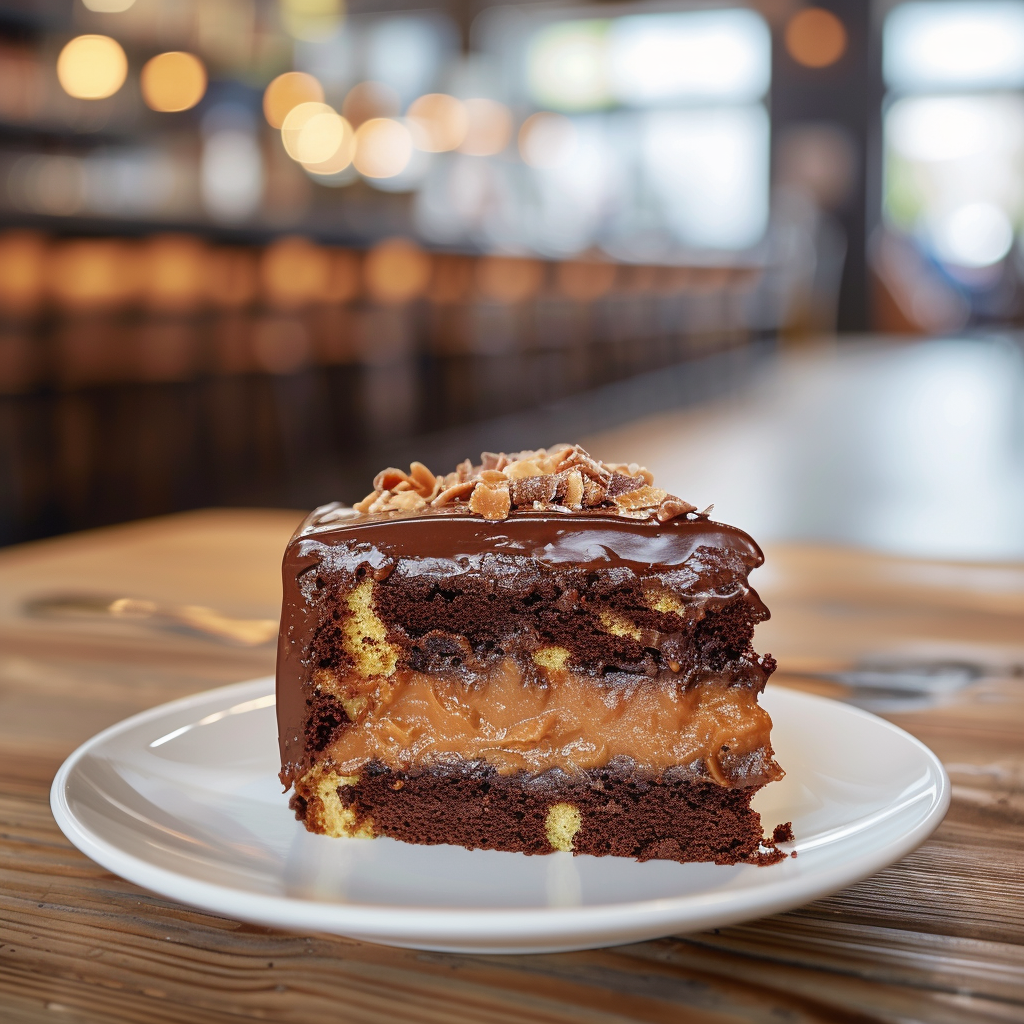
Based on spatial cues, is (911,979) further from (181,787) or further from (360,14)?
(360,14)

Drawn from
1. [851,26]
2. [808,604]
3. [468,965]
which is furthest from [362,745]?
[851,26]

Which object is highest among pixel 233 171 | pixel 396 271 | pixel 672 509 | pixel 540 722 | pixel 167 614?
pixel 233 171

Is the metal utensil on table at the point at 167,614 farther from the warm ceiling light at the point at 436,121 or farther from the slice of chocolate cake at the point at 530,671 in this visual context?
the warm ceiling light at the point at 436,121

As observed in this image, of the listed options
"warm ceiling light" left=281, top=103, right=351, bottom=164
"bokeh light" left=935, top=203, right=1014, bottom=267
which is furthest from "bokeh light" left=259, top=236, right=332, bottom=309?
"bokeh light" left=935, top=203, right=1014, bottom=267

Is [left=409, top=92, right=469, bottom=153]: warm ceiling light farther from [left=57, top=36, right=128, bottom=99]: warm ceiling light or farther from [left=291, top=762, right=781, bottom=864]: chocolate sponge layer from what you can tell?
[left=291, top=762, right=781, bottom=864]: chocolate sponge layer

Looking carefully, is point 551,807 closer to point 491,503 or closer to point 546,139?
point 491,503

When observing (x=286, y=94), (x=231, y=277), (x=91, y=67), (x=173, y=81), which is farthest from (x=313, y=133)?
(x=231, y=277)
